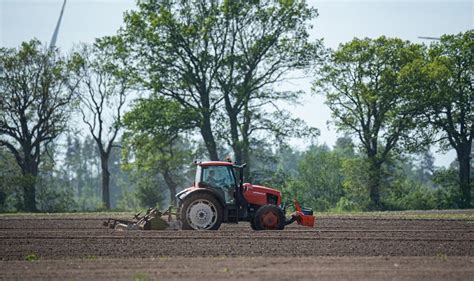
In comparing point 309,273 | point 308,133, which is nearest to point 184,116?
point 308,133

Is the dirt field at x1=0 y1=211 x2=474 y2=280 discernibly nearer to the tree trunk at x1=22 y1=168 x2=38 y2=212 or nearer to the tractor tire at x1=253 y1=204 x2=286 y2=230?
the tractor tire at x1=253 y1=204 x2=286 y2=230

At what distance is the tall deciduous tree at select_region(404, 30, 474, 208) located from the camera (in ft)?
184

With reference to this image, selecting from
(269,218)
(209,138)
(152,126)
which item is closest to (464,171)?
(209,138)

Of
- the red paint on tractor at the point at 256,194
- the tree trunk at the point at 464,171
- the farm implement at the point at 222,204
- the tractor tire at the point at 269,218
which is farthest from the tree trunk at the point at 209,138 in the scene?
the tractor tire at the point at 269,218

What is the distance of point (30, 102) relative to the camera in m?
59.0

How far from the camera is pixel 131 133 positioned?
5469 cm

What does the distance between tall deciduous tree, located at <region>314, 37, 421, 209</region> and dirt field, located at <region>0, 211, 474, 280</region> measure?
97.5ft

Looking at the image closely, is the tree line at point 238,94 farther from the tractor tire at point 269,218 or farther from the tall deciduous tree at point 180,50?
the tractor tire at point 269,218

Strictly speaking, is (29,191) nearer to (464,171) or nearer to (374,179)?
(374,179)

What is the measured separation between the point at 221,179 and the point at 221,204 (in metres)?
0.79

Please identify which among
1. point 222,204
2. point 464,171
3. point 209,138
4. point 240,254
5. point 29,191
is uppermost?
point 209,138

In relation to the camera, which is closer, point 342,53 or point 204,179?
point 204,179

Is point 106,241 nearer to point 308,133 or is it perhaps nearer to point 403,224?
point 403,224

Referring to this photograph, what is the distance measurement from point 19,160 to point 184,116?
558 inches
